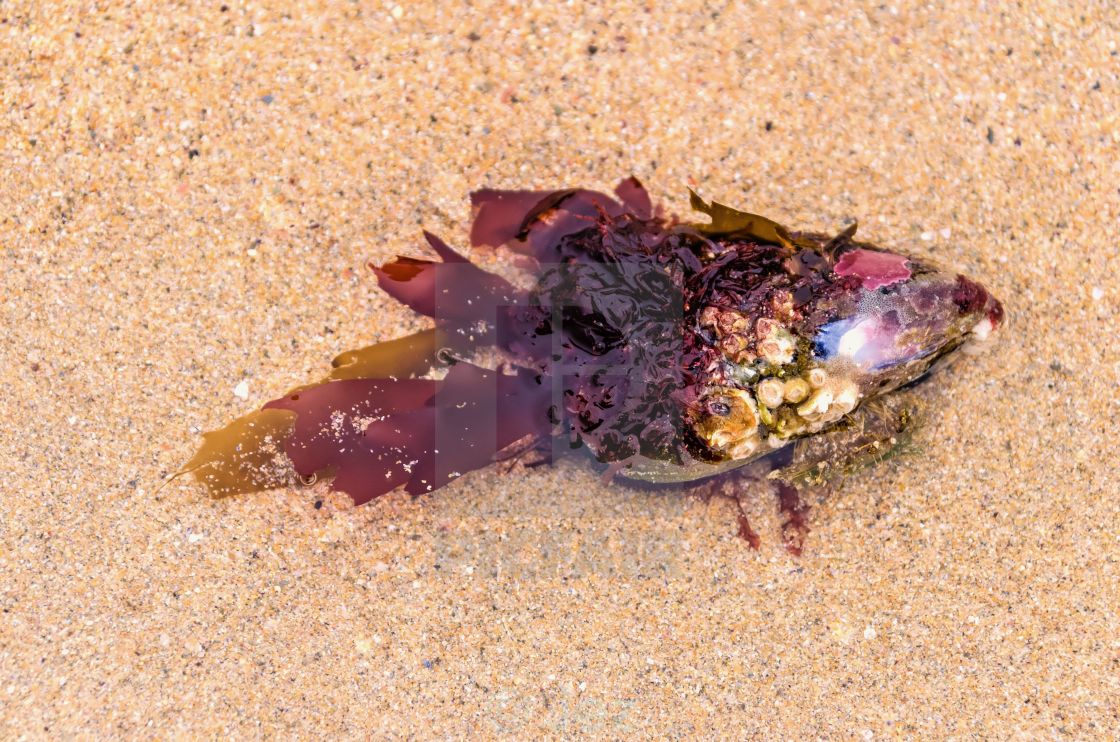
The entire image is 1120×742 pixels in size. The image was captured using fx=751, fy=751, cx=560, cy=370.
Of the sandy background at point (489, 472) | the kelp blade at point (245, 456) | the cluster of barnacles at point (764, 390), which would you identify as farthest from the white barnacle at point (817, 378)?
the kelp blade at point (245, 456)

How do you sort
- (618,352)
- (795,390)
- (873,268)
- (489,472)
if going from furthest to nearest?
(489,472) → (618,352) → (873,268) → (795,390)

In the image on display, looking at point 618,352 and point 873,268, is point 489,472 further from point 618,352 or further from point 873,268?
point 873,268

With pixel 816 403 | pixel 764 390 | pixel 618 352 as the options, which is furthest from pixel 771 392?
pixel 618 352

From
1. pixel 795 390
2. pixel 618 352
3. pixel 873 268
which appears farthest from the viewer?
pixel 618 352

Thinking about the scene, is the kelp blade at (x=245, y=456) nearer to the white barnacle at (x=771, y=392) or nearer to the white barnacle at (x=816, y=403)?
the white barnacle at (x=771, y=392)

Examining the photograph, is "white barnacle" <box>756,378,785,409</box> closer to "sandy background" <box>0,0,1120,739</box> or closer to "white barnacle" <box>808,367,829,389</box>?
"white barnacle" <box>808,367,829,389</box>

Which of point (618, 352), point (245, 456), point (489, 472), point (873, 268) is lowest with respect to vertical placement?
point (489, 472)

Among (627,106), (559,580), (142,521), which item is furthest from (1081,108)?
(142,521)

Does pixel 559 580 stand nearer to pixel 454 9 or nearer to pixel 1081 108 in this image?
pixel 454 9
